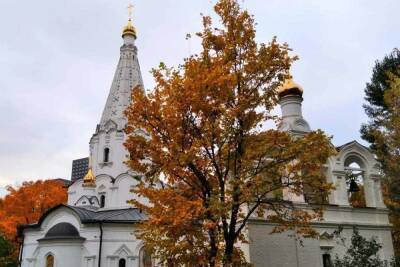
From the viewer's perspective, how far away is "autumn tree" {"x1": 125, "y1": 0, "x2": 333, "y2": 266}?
30.3ft

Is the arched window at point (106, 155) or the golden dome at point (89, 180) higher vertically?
the arched window at point (106, 155)

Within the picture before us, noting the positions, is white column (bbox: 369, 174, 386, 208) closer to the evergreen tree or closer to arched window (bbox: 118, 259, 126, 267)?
the evergreen tree

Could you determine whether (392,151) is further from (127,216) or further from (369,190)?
(127,216)

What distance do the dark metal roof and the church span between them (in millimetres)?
54

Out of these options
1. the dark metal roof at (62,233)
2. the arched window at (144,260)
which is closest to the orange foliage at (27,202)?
the dark metal roof at (62,233)

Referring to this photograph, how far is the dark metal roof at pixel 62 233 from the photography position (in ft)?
69.3

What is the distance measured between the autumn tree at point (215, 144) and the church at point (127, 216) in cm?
221

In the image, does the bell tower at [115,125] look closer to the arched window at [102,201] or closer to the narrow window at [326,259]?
the arched window at [102,201]

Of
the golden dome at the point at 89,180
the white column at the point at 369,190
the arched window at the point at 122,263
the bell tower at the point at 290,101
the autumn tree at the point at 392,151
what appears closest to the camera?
the white column at the point at 369,190

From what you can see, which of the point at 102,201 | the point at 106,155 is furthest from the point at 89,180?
the point at 106,155

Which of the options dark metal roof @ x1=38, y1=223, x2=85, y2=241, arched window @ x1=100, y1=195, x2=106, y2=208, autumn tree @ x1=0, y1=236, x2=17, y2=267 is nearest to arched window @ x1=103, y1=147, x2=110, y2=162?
arched window @ x1=100, y1=195, x2=106, y2=208

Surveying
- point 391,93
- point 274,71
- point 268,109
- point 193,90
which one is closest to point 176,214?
point 193,90

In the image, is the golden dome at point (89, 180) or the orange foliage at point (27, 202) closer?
the golden dome at point (89, 180)

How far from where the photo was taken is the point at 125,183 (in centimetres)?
2645
